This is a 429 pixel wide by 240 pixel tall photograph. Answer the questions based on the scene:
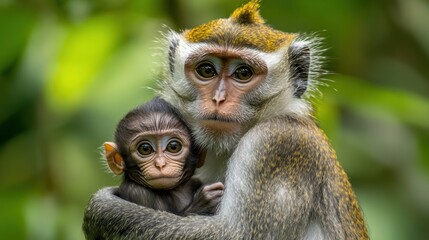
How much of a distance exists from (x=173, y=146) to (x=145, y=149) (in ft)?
0.88

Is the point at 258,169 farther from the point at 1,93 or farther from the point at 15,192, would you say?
the point at 1,93

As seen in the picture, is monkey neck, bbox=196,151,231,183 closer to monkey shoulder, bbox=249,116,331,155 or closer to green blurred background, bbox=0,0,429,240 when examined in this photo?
monkey shoulder, bbox=249,116,331,155

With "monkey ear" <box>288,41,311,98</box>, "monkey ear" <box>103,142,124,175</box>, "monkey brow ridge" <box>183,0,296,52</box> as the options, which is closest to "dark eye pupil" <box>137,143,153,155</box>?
"monkey ear" <box>103,142,124,175</box>

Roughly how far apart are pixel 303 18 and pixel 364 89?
2.09 metres

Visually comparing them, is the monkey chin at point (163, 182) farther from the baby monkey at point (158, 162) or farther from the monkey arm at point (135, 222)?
the monkey arm at point (135, 222)

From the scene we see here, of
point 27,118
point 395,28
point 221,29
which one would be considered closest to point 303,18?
point 395,28

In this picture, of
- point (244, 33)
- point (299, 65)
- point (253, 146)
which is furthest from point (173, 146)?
point (299, 65)

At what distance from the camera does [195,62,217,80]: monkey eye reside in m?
11.3

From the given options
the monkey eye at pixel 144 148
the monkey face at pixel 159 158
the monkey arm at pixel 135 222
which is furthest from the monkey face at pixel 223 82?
the monkey arm at pixel 135 222

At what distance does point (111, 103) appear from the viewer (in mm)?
15828

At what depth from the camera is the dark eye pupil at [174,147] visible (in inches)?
430

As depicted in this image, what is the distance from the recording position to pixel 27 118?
16.8 m

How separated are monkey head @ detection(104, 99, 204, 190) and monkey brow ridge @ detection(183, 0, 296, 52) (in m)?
0.90

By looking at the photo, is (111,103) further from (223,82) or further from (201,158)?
(223,82)
